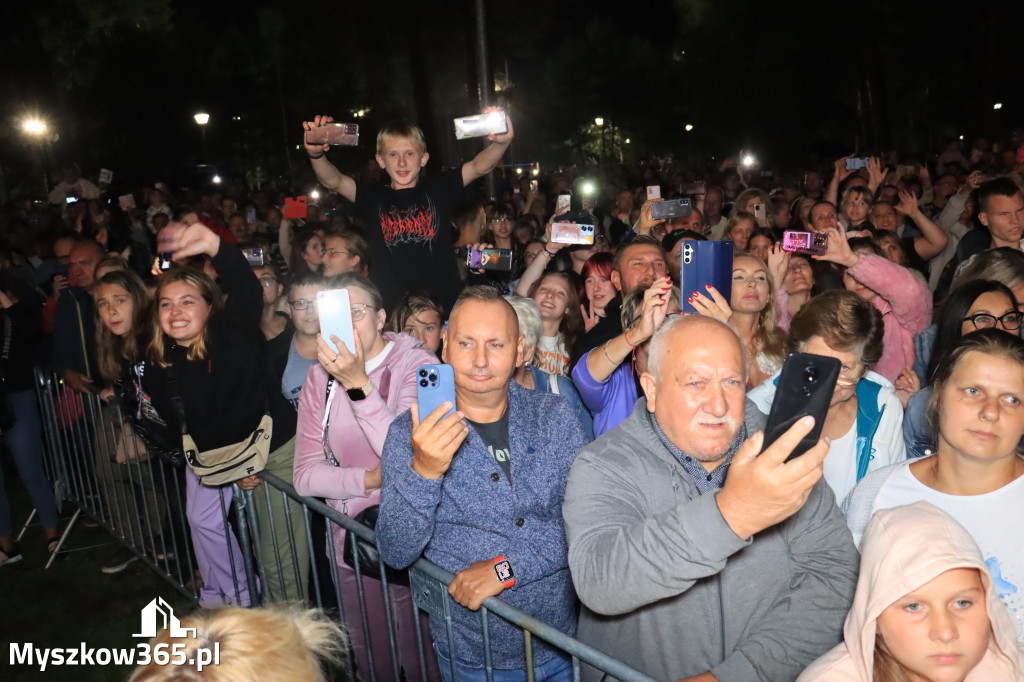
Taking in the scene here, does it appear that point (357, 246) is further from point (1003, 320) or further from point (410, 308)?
point (1003, 320)

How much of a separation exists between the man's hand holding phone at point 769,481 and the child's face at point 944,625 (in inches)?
22.5

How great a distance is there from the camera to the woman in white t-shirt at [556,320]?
16.3 ft

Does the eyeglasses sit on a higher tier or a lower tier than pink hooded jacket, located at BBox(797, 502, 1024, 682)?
higher

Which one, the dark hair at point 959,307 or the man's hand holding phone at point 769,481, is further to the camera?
the dark hair at point 959,307

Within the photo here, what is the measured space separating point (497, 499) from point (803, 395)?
132 cm

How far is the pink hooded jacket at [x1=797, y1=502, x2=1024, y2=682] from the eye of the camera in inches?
75.8

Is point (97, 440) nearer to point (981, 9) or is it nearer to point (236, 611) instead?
point (236, 611)

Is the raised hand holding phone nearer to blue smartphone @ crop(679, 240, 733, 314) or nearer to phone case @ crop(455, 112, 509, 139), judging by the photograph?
blue smartphone @ crop(679, 240, 733, 314)

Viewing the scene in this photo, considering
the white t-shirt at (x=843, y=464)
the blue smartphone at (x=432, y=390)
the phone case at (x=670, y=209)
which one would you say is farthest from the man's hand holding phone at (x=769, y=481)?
the phone case at (x=670, y=209)

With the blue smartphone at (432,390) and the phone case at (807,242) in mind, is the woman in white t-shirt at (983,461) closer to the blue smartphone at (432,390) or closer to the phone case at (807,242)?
the blue smartphone at (432,390)

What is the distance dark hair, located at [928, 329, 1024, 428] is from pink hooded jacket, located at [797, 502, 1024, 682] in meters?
0.84

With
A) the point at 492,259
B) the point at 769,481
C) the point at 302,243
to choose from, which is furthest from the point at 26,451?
the point at 769,481

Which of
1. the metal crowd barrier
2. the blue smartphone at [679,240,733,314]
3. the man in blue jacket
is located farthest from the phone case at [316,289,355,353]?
the blue smartphone at [679,240,733,314]

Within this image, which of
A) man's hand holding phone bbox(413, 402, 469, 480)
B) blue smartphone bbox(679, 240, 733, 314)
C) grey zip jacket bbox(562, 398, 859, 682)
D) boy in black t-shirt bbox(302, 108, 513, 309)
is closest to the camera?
grey zip jacket bbox(562, 398, 859, 682)
